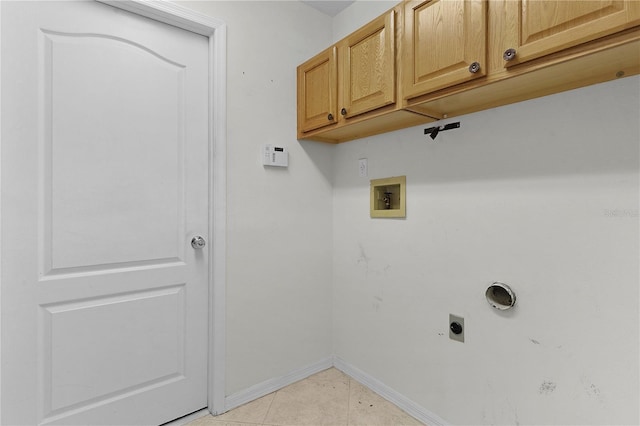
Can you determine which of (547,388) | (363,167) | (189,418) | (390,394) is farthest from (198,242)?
(547,388)

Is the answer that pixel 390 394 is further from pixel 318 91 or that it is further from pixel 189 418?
pixel 318 91

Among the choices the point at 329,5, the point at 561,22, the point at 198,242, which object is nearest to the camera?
the point at 561,22

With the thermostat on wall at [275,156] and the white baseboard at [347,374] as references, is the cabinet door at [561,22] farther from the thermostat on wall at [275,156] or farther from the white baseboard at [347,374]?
the white baseboard at [347,374]

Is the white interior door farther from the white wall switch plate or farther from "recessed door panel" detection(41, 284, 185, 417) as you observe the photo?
the white wall switch plate

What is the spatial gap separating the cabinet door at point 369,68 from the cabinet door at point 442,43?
84 millimetres

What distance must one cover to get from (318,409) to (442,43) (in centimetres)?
188

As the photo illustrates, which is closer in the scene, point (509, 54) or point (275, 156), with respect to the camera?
point (509, 54)

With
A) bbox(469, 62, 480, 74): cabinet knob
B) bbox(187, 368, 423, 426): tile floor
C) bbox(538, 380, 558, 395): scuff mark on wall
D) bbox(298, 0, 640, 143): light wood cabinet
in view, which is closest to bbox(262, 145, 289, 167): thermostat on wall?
bbox(298, 0, 640, 143): light wood cabinet

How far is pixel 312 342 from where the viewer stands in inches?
82.9

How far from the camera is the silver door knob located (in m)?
1.64

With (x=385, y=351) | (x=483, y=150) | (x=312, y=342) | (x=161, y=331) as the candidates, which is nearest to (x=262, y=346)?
(x=312, y=342)

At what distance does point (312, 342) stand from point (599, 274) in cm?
158

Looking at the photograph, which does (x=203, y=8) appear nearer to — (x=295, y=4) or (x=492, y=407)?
(x=295, y=4)

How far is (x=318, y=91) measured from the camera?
1820 millimetres
